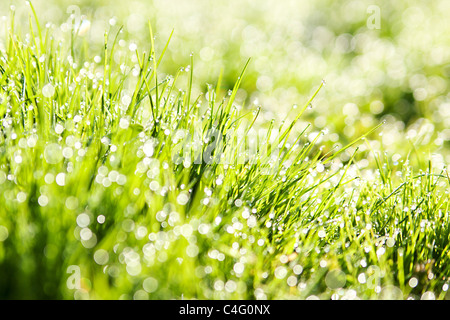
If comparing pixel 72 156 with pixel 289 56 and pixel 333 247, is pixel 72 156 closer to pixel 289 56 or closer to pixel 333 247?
pixel 333 247

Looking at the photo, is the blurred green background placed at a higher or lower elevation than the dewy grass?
higher

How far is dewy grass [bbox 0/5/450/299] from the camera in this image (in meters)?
0.93

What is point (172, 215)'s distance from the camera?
105 centimetres

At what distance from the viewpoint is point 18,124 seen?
121 cm

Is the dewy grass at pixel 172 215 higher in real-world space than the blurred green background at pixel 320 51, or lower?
lower

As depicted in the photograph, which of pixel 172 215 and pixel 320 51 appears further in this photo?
pixel 320 51

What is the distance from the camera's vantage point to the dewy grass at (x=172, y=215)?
0.93 metres

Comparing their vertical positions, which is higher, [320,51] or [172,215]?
[320,51]

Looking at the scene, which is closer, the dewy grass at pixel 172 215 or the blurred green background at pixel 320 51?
the dewy grass at pixel 172 215

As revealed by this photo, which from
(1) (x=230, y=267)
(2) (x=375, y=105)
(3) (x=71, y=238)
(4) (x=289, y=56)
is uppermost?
(4) (x=289, y=56)

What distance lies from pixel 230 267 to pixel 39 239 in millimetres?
420

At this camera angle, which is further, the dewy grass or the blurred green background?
the blurred green background
